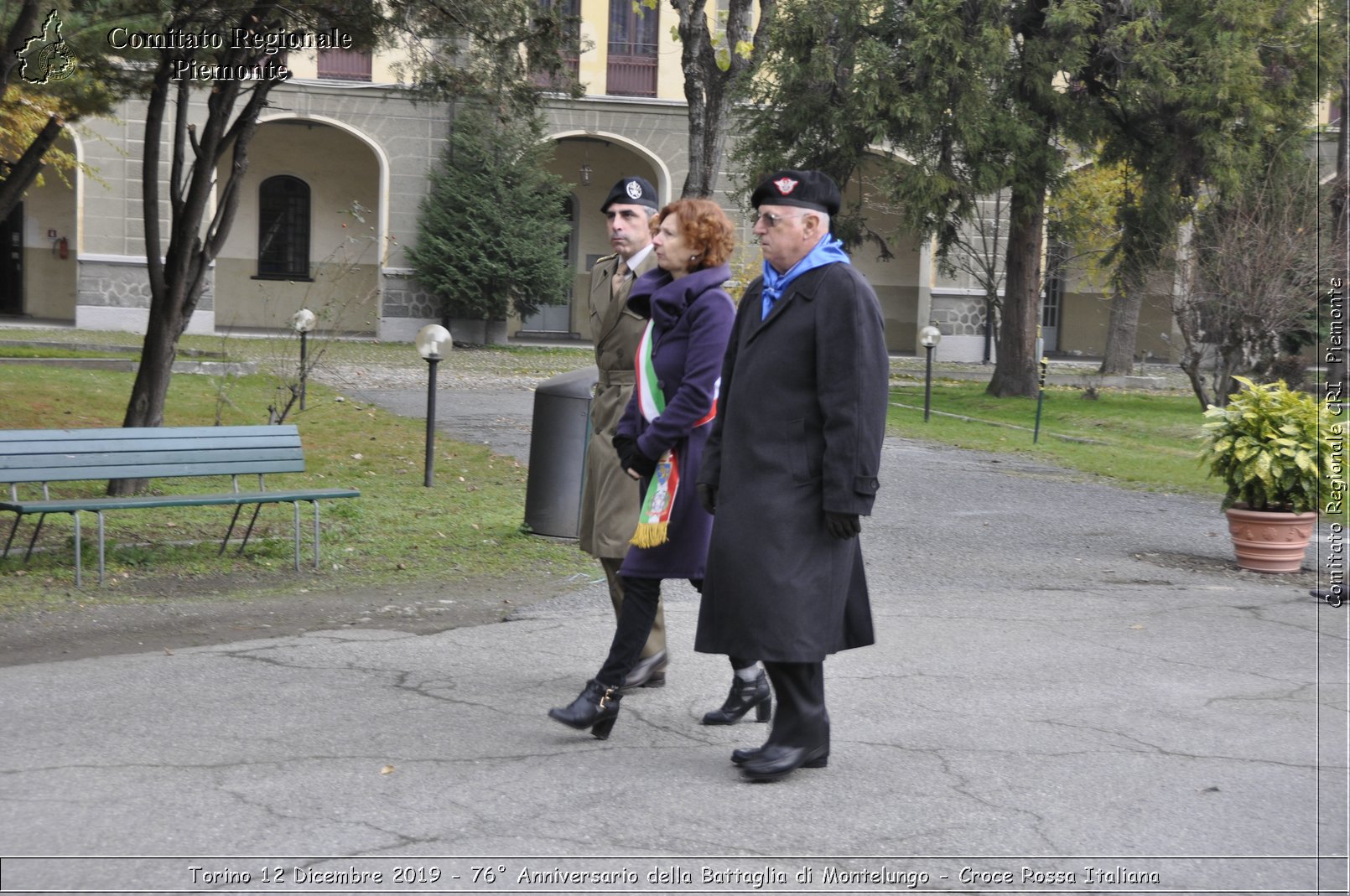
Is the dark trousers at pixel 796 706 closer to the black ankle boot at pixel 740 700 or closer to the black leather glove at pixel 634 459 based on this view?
the black ankle boot at pixel 740 700

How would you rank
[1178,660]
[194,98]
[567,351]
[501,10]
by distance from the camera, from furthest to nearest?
[567,351], [194,98], [501,10], [1178,660]

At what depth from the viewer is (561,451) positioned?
9.06 metres

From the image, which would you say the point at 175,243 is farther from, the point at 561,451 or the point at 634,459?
the point at 634,459

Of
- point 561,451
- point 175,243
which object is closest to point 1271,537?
point 561,451

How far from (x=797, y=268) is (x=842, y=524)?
87 centimetres

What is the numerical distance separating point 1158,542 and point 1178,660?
12.7 ft

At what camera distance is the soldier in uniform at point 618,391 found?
17.6ft

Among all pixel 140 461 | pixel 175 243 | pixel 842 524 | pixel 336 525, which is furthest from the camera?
pixel 175 243

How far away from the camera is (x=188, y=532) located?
29.0ft

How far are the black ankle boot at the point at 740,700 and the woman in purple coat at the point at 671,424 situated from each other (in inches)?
5.2

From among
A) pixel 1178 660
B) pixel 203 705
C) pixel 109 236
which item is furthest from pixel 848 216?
pixel 203 705

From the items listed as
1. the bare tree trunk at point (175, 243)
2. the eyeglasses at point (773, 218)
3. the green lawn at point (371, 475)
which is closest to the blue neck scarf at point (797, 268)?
the eyeglasses at point (773, 218)

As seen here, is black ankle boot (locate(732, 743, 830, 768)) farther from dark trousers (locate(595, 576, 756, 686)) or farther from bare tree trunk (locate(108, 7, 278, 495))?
bare tree trunk (locate(108, 7, 278, 495))

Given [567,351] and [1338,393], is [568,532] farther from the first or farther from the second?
[567,351]
